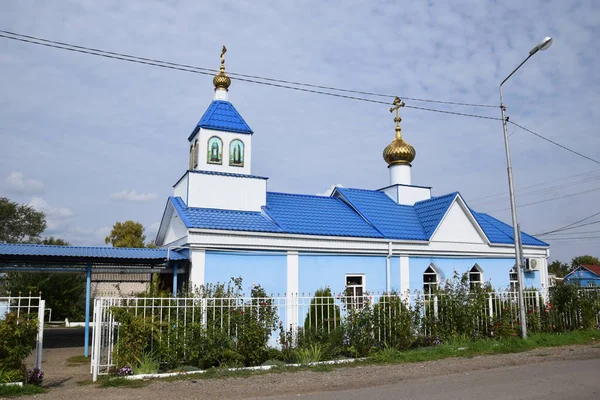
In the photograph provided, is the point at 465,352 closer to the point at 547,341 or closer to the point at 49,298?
the point at 547,341

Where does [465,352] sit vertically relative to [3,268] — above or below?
below

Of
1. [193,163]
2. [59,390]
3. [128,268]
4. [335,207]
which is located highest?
[193,163]

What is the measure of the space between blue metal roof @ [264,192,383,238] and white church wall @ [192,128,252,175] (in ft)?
4.78

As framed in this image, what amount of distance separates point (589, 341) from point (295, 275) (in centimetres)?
790

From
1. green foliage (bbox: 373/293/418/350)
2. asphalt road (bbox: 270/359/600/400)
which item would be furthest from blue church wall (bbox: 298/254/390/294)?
asphalt road (bbox: 270/359/600/400)

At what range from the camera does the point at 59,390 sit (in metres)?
8.45

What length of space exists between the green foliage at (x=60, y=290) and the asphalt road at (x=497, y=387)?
784 inches

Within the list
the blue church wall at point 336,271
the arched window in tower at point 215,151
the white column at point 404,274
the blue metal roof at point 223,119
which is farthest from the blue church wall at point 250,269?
the blue metal roof at point 223,119

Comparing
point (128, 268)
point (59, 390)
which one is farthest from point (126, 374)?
point (128, 268)

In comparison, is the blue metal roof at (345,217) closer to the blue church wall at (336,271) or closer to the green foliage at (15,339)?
the blue church wall at (336,271)

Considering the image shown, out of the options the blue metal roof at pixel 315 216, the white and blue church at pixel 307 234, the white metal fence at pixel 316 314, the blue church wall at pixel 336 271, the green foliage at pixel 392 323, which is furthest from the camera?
the blue metal roof at pixel 315 216

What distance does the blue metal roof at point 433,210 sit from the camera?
17.3 m

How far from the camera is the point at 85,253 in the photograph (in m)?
12.3

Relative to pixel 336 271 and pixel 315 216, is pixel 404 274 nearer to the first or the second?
pixel 336 271
